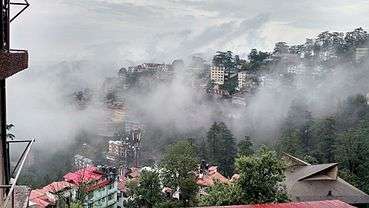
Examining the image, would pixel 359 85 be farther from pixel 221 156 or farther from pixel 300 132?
pixel 221 156

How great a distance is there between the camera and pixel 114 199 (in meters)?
35.9

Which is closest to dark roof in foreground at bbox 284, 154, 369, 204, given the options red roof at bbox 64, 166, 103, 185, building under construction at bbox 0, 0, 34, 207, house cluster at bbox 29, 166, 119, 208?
house cluster at bbox 29, 166, 119, 208

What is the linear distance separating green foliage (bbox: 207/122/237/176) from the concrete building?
27.0m

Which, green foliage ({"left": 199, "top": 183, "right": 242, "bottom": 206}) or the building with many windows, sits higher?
the building with many windows

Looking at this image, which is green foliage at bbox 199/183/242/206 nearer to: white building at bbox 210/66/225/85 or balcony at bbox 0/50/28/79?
balcony at bbox 0/50/28/79

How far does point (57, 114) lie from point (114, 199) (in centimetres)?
4540

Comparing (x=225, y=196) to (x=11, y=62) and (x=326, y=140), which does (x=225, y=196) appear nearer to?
(x=11, y=62)

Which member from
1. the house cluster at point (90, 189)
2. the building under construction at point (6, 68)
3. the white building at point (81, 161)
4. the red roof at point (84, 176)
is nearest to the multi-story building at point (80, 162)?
the white building at point (81, 161)

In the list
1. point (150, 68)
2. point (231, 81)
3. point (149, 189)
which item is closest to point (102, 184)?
point (149, 189)

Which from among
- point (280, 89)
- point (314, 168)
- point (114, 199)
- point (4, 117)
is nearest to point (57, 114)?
point (280, 89)

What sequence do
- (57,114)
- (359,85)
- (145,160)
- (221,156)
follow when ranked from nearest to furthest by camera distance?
(221,156), (145,160), (359,85), (57,114)

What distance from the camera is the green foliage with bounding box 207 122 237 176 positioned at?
45.3 meters

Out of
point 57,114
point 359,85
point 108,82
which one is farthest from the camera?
point 108,82

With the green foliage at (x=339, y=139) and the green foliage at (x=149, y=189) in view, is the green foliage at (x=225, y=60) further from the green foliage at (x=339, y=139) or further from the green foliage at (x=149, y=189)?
the green foliage at (x=149, y=189)
